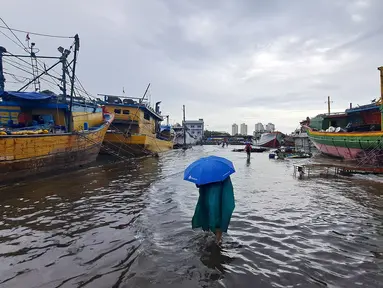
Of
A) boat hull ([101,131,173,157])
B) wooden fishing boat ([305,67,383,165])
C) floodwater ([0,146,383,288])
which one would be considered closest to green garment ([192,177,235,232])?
floodwater ([0,146,383,288])

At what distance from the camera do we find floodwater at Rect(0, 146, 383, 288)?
379 centimetres

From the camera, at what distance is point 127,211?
24.0 feet

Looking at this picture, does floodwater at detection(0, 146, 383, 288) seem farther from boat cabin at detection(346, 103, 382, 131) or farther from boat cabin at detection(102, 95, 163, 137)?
boat cabin at detection(102, 95, 163, 137)

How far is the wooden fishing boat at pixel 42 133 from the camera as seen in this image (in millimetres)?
11664

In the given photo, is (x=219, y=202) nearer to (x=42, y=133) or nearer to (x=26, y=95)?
(x=42, y=133)

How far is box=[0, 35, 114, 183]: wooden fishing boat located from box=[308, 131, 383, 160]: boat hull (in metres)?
19.8

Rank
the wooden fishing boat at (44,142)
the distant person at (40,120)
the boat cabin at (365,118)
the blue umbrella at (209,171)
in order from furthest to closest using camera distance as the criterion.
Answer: the boat cabin at (365,118), the distant person at (40,120), the wooden fishing boat at (44,142), the blue umbrella at (209,171)

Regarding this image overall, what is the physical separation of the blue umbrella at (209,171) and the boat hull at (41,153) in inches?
406

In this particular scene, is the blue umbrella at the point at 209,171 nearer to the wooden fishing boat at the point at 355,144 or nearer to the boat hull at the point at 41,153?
the boat hull at the point at 41,153

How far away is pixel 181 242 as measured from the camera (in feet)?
16.8

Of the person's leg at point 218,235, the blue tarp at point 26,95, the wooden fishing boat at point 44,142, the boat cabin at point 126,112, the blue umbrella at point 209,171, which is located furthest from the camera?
the boat cabin at point 126,112

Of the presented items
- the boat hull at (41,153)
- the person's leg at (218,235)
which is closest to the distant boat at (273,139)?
the boat hull at (41,153)

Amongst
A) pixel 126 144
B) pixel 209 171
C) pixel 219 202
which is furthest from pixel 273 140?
pixel 209 171

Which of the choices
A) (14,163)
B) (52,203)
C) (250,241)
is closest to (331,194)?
(250,241)
